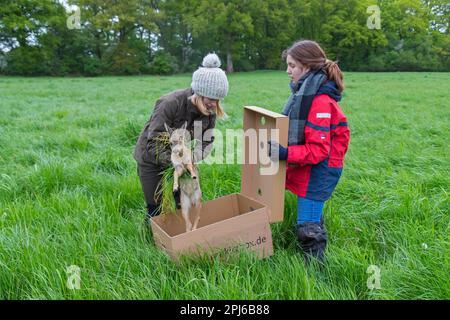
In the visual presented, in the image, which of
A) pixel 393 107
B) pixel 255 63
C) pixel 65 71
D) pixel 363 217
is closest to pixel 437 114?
pixel 393 107

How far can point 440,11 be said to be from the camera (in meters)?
47.7

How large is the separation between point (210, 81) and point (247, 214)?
34.1 inches

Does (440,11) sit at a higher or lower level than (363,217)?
higher

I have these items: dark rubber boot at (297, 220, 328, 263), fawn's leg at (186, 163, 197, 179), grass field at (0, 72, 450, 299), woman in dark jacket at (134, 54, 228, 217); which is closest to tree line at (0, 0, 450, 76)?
grass field at (0, 72, 450, 299)

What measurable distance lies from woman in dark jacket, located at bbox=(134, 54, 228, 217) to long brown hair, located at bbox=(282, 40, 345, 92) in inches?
19.9

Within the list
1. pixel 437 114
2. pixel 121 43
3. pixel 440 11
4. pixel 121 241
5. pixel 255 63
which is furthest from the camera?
pixel 440 11

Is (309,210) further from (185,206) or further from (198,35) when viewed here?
(198,35)

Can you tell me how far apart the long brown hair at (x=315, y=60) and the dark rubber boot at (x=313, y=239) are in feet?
2.99

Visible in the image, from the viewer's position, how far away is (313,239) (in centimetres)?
257

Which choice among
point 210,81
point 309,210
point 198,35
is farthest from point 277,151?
point 198,35

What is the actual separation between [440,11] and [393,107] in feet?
153

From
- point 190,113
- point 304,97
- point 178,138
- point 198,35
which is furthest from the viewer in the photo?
point 198,35

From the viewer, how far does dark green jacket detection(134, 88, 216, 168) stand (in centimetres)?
257
